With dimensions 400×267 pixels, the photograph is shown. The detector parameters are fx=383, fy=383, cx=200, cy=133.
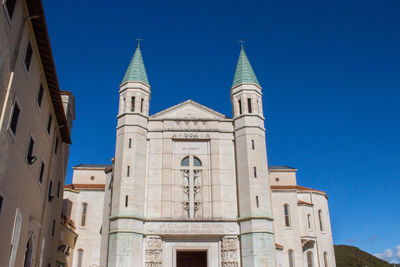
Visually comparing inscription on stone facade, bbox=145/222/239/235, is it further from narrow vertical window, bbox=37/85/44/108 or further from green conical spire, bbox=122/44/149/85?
green conical spire, bbox=122/44/149/85

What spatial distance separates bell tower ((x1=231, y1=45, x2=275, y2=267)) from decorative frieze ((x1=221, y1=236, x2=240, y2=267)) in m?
0.49

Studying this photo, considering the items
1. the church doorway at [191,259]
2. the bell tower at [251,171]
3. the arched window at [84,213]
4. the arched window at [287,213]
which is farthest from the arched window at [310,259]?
the arched window at [84,213]

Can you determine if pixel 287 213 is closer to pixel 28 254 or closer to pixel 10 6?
pixel 28 254

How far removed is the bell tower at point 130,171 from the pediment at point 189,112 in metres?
1.68

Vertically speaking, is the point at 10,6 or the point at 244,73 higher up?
the point at 244,73

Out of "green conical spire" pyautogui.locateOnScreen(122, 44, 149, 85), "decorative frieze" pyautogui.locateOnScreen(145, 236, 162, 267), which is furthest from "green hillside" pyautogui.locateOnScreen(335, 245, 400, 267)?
"green conical spire" pyautogui.locateOnScreen(122, 44, 149, 85)

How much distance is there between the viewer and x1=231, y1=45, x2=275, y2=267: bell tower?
26.8 metres

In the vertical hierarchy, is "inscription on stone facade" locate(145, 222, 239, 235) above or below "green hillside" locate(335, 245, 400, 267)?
below

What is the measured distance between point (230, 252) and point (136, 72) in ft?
54.0

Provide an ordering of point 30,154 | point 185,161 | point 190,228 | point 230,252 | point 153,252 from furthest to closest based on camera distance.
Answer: point 185,161, point 190,228, point 230,252, point 153,252, point 30,154

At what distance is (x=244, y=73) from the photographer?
33.0 meters

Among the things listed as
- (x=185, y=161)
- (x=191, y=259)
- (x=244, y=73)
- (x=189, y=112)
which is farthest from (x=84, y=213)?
(x=244, y=73)

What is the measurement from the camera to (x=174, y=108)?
32500mm

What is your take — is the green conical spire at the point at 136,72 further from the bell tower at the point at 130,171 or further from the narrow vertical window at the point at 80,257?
the narrow vertical window at the point at 80,257
